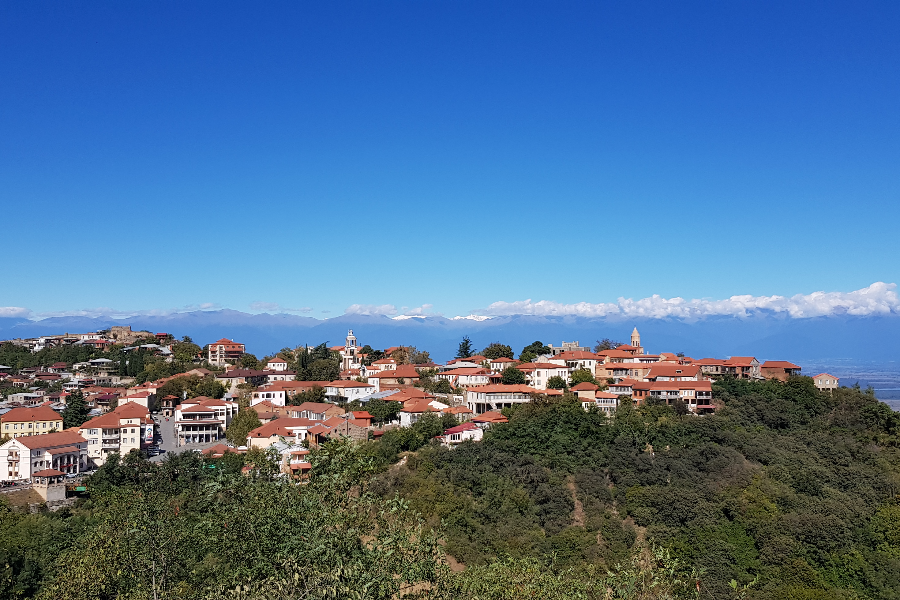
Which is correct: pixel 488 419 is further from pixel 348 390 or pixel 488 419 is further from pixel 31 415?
pixel 31 415

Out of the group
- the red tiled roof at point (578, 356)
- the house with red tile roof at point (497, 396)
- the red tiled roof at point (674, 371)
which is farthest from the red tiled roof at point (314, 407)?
the red tiled roof at point (674, 371)

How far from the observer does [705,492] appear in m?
34.0

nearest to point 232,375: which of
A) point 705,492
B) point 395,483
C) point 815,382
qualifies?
point 395,483

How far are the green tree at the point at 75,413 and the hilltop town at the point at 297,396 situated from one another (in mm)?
104

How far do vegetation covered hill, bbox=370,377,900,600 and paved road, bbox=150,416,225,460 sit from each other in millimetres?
17434

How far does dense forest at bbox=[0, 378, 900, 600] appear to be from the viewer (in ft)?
38.9

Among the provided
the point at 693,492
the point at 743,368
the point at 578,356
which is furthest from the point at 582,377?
the point at 693,492

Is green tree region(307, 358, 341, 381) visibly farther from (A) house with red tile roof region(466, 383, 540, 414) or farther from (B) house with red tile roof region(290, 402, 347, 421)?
(A) house with red tile roof region(466, 383, 540, 414)

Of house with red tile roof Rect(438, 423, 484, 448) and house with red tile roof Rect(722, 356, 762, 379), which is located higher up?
house with red tile roof Rect(722, 356, 762, 379)

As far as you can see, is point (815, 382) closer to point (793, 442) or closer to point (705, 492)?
point (793, 442)

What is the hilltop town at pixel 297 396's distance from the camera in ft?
140

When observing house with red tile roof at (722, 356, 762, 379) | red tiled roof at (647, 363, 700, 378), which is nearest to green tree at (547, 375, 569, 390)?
red tiled roof at (647, 363, 700, 378)

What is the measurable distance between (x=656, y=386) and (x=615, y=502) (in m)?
13.6

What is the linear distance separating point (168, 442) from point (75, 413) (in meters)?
7.53
